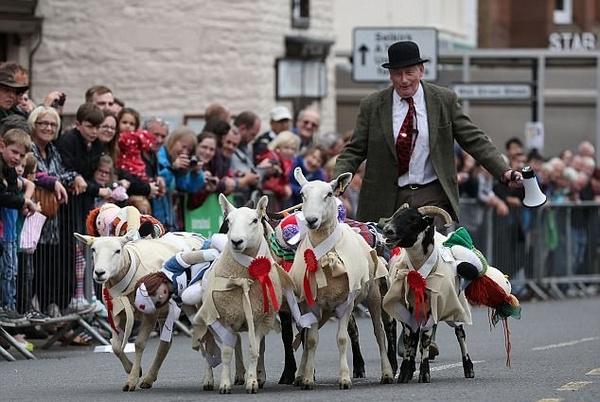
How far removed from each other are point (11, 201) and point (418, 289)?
4.46m

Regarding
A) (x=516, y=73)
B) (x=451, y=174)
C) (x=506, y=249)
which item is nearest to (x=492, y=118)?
(x=516, y=73)

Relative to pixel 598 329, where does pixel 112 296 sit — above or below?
above

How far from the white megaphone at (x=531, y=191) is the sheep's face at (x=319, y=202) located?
4.92 ft

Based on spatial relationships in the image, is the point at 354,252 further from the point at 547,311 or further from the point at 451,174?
the point at 547,311

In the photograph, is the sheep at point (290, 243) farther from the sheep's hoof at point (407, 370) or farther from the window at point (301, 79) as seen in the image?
the window at point (301, 79)

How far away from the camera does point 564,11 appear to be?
51969 millimetres

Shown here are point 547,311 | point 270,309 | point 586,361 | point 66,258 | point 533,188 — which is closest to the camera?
point 270,309

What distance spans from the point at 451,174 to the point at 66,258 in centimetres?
464

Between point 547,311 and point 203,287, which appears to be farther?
point 547,311

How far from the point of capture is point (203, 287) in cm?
1225

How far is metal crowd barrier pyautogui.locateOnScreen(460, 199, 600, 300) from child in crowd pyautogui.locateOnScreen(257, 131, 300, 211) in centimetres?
426

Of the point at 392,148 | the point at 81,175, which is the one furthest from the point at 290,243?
the point at 81,175

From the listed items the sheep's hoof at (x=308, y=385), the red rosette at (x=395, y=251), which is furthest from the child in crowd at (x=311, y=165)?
the sheep's hoof at (x=308, y=385)

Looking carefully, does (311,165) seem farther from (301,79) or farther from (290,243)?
(301,79)
